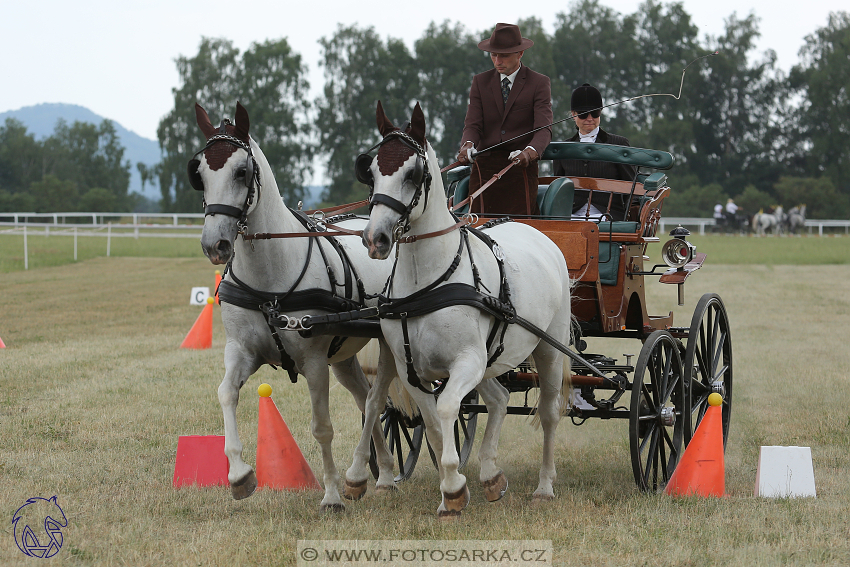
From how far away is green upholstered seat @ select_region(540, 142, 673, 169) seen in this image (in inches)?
247

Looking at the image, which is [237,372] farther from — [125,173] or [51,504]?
[125,173]

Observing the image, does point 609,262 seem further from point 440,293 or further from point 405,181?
point 405,181

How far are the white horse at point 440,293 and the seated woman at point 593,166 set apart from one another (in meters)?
1.86

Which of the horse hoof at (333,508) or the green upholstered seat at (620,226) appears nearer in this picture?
the horse hoof at (333,508)

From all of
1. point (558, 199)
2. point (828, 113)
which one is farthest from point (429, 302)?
point (828, 113)

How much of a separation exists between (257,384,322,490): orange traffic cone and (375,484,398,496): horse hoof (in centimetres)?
37

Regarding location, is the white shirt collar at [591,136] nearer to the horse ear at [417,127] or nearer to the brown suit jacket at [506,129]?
the brown suit jacket at [506,129]

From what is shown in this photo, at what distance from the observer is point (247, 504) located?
515cm

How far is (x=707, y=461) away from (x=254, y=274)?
9.57 feet

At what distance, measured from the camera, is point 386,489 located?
5598 millimetres

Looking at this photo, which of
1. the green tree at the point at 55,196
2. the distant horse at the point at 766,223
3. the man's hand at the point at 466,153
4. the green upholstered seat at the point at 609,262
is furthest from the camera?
the green tree at the point at 55,196

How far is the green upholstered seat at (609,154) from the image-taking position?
20.6ft

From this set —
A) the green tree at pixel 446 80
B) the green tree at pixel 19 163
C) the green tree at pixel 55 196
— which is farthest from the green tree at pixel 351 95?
the green tree at pixel 19 163

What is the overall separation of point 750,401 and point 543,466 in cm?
402
